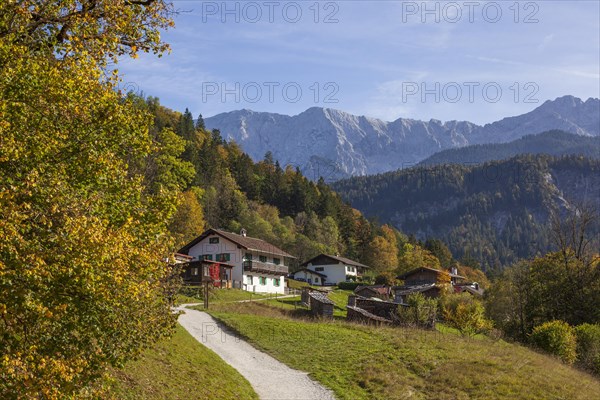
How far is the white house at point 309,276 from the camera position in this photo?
4136 inches

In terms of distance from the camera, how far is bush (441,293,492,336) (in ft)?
169

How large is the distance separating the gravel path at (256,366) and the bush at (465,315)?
20310 mm

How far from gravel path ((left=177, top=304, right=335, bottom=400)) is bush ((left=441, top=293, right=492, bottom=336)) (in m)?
20.3

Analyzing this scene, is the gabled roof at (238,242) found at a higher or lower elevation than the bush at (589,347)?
higher

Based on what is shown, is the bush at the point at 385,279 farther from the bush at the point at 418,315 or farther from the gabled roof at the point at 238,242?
the bush at the point at 418,315

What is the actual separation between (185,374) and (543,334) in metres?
29.9

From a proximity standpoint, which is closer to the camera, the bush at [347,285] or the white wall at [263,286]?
the white wall at [263,286]

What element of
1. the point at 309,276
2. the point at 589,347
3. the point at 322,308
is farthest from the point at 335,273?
the point at 589,347

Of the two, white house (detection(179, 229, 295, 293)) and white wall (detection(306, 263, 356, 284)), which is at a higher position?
white house (detection(179, 229, 295, 293))

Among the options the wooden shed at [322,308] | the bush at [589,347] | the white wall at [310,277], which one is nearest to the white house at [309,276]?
the white wall at [310,277]

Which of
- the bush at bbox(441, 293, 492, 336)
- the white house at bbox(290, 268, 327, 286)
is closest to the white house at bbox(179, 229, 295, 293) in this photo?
the white house at bbox(290, 268, 327, 286)

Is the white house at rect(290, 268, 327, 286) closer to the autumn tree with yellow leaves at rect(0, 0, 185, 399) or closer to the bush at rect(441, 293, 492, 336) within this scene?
the bush at rect(441, 293, 492, 336)

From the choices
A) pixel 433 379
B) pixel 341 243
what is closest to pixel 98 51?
pixel 433 379

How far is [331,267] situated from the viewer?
353ft
